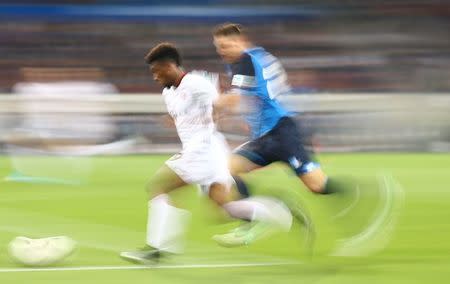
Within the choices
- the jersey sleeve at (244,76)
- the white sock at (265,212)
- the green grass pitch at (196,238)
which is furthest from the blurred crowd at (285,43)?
the white sock at (265,212)

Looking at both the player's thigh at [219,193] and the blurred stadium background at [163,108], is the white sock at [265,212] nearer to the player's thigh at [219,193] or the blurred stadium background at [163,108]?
the player's thigh at [219,193]

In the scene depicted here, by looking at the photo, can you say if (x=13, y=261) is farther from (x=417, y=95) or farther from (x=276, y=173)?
(x=417, y=95)

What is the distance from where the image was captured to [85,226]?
426 inches

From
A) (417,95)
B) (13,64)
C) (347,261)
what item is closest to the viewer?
(347,261)

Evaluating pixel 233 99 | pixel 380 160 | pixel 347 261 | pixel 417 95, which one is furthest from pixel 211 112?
pixel 417 95

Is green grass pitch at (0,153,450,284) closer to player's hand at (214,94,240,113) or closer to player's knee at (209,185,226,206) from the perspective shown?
player's knee at (209,185,226,206)

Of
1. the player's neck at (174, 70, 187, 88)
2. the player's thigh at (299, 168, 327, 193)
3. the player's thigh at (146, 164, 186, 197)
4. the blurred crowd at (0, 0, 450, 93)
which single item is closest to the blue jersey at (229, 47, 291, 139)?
the player's thigh at (299, 168, 327, 193)

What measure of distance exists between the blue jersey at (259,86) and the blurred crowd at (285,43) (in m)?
12.7

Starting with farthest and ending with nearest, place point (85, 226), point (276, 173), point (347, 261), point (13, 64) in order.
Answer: point (13, 64) → point (276, 173) → point (85, 226) → point (347, 261)

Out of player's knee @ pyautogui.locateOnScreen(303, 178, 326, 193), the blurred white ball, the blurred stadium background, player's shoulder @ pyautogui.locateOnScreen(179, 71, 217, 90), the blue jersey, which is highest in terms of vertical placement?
the blurred stadium background

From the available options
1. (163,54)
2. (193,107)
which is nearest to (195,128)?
(193,107)

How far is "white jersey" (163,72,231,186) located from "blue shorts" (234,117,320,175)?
0.93 meters

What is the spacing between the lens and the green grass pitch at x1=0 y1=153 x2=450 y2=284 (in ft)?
26.0

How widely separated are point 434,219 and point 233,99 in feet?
13.1
